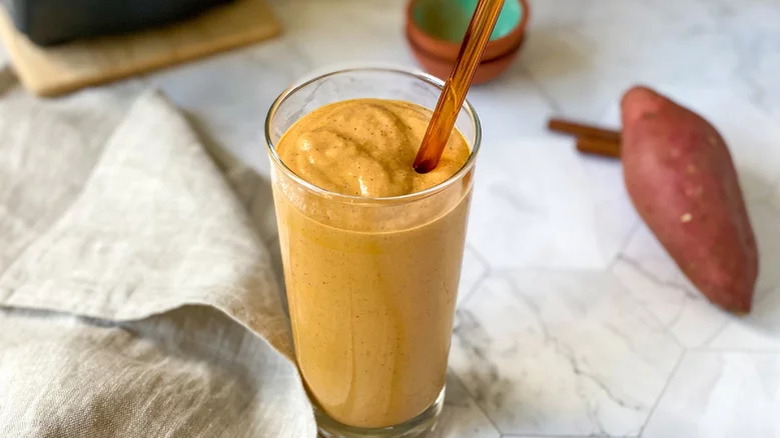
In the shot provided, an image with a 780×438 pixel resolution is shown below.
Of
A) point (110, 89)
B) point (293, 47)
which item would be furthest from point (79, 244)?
point (293, 47)

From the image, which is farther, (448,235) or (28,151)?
(28,151)

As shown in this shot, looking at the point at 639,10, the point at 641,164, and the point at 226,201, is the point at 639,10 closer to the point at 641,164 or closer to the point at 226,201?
the point at 641,164

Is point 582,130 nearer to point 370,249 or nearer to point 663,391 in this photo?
point 663,391

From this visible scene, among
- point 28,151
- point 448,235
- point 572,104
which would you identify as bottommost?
point 28,151

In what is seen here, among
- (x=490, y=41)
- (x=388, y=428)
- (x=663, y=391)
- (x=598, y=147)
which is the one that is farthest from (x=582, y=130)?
(x=388, y=428)

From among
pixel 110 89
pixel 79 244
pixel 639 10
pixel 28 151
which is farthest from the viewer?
pixel 639 10
